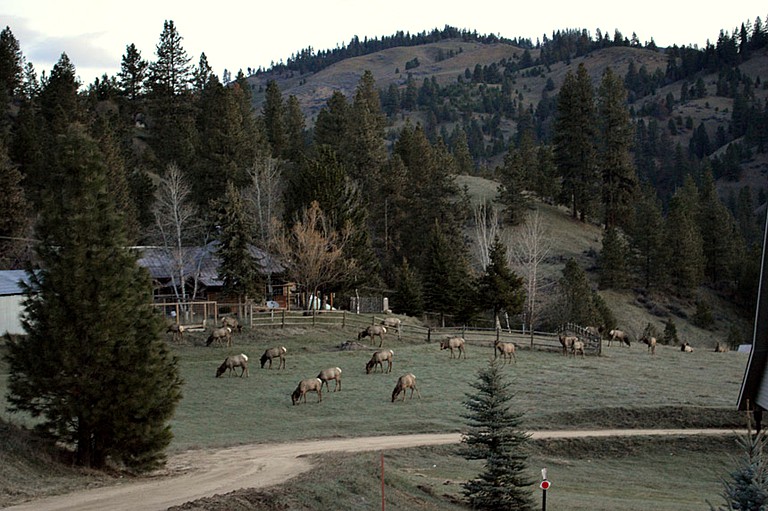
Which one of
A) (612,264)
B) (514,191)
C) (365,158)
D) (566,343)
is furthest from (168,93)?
(566,343)

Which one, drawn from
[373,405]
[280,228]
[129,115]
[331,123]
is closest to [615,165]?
[331,123]

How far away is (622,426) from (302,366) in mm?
17066

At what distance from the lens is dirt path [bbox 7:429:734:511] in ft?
52.6

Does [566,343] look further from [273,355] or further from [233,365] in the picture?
[233,365]

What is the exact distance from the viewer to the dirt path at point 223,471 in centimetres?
1603

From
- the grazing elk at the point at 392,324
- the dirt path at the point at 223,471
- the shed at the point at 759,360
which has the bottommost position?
the dirt path at the point at 223,471

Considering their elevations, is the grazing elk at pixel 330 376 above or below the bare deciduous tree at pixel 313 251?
below

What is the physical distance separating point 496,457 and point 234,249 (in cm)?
3468

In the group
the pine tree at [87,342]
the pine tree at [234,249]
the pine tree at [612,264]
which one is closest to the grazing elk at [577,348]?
the pine tree at [234,249]

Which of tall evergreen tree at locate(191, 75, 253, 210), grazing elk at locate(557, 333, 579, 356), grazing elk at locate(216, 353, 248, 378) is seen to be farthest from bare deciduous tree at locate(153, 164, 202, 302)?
grazing elk at locate(557, 333, 579, 356)

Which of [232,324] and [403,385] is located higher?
[232,324]

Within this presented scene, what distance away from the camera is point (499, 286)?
56750 millimetres

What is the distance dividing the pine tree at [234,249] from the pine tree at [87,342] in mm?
30131

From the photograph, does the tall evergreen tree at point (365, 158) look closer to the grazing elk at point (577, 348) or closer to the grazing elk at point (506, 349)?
the grazing elk at point (577, 348)
